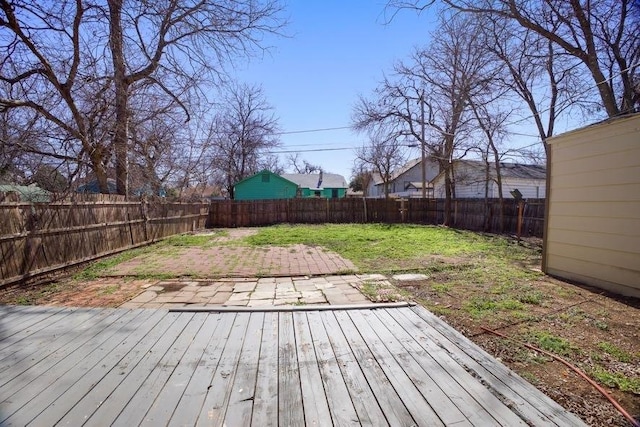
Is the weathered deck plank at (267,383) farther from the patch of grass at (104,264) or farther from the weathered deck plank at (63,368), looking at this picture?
the patch of grass at (104,264)

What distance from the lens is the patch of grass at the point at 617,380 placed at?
2.13 metres

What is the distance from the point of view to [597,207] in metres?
4.64

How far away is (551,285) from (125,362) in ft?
17.3

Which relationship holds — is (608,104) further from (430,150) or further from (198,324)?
(198,324)

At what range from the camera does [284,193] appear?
27.4m

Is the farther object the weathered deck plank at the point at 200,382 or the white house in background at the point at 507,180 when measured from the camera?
the white house in background at the point at 507,180

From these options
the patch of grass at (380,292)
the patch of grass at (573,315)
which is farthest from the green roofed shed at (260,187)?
the patch of grass at (573,315)

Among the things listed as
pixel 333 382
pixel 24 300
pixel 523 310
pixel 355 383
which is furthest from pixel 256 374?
pixel 24 300

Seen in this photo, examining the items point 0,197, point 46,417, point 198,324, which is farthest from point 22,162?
point 46,417

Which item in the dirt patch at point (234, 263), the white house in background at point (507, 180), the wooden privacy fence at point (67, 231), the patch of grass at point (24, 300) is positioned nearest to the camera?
the patch of grass at point (24, 300)

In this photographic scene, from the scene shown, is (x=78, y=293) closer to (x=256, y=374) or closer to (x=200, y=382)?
(x=200, y=382)

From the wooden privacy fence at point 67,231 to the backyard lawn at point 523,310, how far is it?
42cm

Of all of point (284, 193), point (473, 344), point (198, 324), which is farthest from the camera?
point (284, 193)

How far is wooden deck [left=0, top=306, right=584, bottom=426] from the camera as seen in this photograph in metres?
1.76
